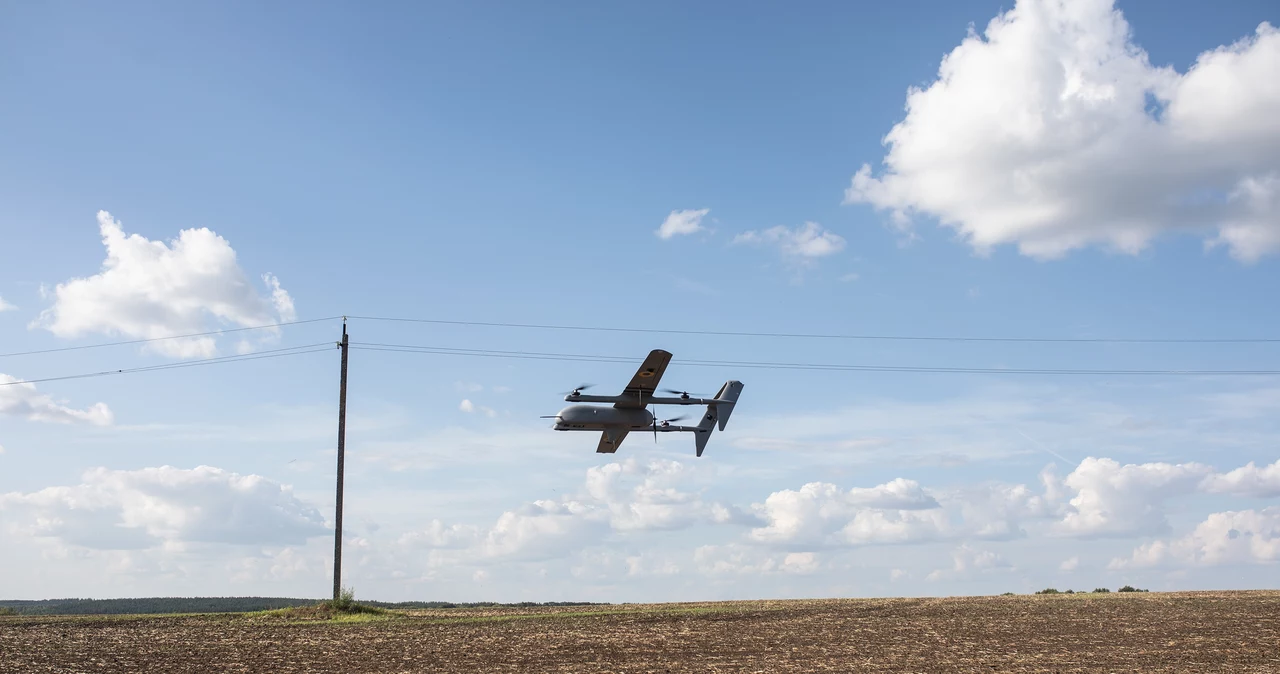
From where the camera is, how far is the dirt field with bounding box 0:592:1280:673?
31.7 meters

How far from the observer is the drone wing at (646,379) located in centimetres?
4353

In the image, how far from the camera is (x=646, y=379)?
148ft

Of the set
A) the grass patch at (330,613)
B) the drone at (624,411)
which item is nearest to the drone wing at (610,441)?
the drone at (624,411)

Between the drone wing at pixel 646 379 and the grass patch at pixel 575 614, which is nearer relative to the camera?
the drone wing at pixel 646 379

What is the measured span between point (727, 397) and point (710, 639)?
60.7 feet

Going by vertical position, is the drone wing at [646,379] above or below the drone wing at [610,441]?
above

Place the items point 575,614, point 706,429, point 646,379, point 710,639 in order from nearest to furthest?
1. point 710,639
2. point 646,379
3. point 575,614
4. point 706,429

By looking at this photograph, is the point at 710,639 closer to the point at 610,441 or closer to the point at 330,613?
the point at 610,441

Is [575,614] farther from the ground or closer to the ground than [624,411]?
closer to the ground

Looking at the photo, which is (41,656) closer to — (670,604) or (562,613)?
(562,613)

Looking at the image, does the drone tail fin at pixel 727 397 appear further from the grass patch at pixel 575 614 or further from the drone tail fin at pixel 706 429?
the grass patch at pixel 575 614

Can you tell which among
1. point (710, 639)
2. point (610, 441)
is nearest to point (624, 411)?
point (610, 441)

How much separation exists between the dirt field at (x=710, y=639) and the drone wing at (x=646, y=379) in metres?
9.88

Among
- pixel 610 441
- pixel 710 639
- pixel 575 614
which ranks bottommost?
pixel 710 639
